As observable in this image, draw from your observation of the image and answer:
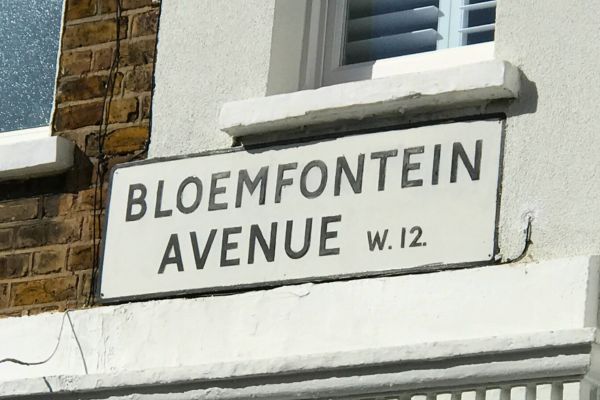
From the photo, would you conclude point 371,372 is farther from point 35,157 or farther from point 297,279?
point 35,157

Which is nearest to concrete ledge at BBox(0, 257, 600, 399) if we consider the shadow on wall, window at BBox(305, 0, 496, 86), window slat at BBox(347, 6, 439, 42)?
the shadow on wall

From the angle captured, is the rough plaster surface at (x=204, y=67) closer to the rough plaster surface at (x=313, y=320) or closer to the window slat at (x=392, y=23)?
the window slat at (x=392, y=23)

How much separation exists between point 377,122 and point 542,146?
0.66 meters

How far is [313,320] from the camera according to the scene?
7.16 meters

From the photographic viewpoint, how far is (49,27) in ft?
28.0

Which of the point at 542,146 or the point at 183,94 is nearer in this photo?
the point at 542,146

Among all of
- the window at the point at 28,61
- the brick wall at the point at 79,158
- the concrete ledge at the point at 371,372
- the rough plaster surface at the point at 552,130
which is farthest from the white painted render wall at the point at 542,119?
the window at the point at 28,61

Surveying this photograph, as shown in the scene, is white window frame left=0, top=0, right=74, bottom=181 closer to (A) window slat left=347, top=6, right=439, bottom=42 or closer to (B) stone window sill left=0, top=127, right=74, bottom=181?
(B) stone window sill left=0, top=127, right=74, bottom=181

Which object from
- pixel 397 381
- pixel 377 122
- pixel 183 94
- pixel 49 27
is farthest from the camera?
pixel 49 27

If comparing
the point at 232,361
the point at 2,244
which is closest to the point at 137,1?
the point at 2,244

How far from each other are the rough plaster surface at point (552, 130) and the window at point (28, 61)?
2.14m

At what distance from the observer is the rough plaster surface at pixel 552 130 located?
6844 mm

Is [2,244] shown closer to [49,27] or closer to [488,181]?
[49,27]

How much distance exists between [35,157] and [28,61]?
71 cm
